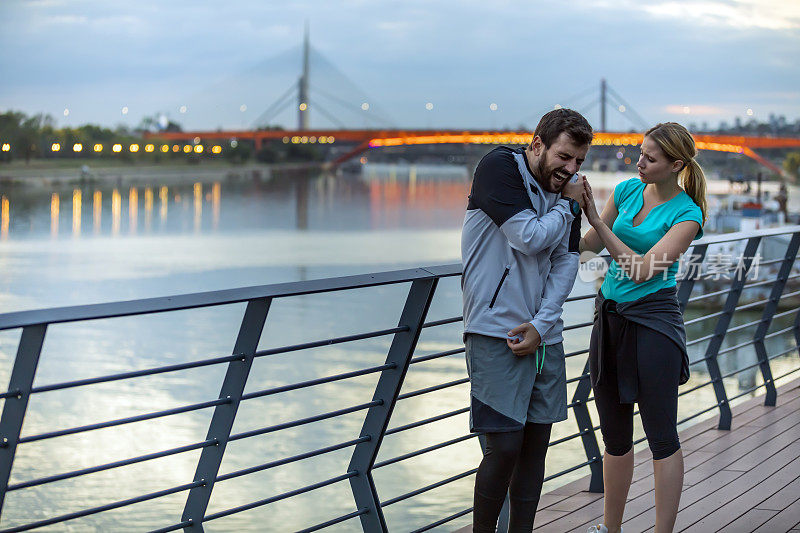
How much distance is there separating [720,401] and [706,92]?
85.1 metres

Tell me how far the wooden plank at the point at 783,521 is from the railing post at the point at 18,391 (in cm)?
187

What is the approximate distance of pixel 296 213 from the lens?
60750mm

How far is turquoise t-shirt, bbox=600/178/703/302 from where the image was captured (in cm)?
203

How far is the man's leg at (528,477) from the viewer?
1.86 m

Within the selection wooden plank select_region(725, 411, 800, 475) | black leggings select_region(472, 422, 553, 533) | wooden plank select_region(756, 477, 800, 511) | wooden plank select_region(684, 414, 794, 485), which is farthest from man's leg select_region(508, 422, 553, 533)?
wooden plank select_region(725, 411, 800, 475)

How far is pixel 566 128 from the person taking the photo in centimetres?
171

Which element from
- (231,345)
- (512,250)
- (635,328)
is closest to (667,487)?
(635,328)

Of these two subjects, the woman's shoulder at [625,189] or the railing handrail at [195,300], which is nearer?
the railing handrail at [195,300]

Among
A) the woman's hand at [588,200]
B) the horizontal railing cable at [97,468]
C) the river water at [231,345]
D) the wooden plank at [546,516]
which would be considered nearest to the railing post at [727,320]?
the wooden plank at [546,516]

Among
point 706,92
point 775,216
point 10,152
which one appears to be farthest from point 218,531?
point 706,92

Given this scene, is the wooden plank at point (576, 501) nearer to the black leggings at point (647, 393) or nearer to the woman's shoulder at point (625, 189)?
the black leggings at point (647, 393)

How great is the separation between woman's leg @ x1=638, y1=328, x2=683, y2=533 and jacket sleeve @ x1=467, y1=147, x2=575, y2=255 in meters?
0.48

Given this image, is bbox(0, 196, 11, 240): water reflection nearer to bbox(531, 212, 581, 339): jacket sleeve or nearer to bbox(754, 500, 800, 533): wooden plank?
bbox(754, 500, 800, 533): wooden plank

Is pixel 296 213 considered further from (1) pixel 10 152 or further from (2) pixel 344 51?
(2) pixel 344 51
